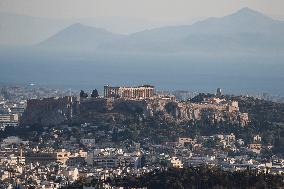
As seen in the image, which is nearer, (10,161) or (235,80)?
(10,161)

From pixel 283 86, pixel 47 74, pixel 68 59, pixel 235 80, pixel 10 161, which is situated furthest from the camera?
pixel 68 59

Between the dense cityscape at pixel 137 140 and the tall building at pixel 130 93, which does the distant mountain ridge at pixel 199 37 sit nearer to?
the dense cityscape at pixel 137 140

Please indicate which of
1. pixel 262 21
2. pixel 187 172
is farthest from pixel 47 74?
pixel 187 172

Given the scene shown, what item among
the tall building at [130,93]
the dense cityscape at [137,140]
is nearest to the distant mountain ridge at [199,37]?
the dense cityscape at [137,140]

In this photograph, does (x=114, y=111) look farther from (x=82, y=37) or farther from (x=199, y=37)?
(x=82, y=37)

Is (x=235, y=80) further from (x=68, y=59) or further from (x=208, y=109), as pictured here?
(x=208, y=109)

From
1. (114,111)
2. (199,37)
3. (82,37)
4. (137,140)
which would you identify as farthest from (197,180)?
(82,37)

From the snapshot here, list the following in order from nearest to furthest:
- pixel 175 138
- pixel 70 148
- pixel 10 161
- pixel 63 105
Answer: pixel 10 161, pixel 70 148, pixel 175 138, pixel 63 105

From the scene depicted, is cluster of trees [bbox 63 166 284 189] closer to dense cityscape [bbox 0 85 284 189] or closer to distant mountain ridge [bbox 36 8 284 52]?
dense cityscape [bbox 0 85 284 189]
